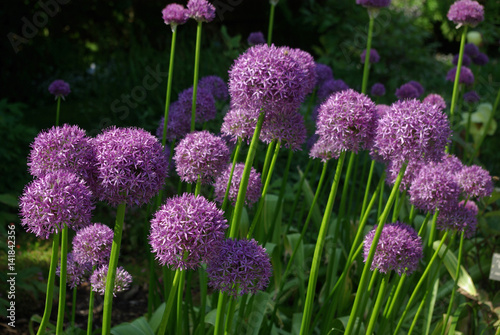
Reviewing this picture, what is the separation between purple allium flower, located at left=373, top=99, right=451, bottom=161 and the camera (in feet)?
5.87

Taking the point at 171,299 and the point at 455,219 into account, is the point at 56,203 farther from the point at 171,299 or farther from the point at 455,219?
the point at 455,219

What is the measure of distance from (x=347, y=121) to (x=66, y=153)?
998 mm

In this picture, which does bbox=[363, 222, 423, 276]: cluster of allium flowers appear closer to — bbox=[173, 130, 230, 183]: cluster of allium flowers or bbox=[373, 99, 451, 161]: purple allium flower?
bbox=[373, 99, 451, 161]: purple allium flower

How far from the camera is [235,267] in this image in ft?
5.68

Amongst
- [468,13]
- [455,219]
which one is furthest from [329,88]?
[455,219]

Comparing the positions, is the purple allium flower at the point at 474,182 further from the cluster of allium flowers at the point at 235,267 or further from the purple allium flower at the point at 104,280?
the purple allium flower at the point at 104,280

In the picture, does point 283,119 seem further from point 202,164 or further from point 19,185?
point 19,185

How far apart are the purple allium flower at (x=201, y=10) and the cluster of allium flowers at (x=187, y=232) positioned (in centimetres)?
123

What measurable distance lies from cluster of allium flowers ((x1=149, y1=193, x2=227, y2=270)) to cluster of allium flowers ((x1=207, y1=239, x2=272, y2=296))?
0.29ft

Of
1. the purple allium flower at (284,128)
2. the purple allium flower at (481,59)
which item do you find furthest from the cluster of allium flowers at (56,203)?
the purple allium flower at (481,59)

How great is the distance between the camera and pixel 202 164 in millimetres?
2123

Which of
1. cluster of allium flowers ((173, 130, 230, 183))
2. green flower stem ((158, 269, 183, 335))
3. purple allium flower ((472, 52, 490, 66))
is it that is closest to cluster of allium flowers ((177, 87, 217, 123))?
cluster of allium flowers ((173, 130, 230, 183))

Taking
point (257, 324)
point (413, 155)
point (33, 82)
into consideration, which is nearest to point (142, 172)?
point (413, 155)

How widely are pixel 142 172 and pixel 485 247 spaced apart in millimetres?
2891
